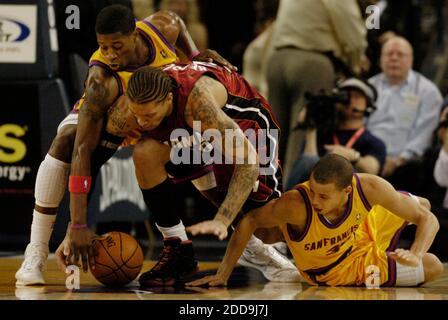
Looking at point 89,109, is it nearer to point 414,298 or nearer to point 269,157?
point 269,157

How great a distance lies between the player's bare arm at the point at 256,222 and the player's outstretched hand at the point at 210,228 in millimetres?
594

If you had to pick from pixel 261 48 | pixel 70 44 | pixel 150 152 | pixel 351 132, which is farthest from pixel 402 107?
pixel 150 152

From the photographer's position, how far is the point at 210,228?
4066 millimetres

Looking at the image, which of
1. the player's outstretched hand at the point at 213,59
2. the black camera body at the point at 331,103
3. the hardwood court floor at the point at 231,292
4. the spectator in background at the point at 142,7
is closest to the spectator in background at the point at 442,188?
the black camera body at the point at 331,103

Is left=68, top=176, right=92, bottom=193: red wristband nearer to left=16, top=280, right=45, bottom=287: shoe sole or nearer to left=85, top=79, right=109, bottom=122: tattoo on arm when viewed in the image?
left=85, top=79, right=109, bottom=122: tattoo on arm

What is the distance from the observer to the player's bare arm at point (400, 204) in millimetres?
4785

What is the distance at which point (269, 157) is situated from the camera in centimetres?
534

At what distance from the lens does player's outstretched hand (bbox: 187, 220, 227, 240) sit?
13.0ft

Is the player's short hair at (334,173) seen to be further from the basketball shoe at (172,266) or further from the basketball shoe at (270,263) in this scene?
the basketball shoe at (172,266)

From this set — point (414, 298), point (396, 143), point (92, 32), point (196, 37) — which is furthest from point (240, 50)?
point (414, 298)

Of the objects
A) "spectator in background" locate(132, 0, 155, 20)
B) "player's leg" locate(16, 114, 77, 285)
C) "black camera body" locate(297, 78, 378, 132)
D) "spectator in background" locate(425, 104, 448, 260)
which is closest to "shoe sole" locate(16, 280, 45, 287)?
"player's leg" locate(16, 114, 77, 285)

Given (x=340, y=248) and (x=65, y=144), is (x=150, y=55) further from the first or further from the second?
(x=340, y=248)

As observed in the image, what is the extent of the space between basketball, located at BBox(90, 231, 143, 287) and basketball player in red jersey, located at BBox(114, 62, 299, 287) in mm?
135

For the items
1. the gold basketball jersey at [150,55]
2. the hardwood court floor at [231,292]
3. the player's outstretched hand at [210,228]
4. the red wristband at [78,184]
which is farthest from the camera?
the gold basketball jersey at [150,55]
